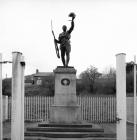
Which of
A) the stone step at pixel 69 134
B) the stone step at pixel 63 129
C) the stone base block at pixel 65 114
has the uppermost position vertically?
the stone base block at pixel 65 114

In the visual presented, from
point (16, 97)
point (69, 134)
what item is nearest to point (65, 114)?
point (69, 134)

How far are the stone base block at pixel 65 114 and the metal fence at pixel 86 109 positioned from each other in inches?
276

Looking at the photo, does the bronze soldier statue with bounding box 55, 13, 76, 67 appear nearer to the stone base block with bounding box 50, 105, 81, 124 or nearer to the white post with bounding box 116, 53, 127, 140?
the stone base block with bounding box 50, 105, 81, 124

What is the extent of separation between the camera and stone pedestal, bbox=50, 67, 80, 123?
566 inches

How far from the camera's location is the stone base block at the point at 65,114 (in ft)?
47.1

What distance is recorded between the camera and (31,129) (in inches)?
510

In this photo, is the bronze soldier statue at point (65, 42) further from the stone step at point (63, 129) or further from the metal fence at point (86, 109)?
the metal fence at point (86, 109)

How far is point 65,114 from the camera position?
1439cm

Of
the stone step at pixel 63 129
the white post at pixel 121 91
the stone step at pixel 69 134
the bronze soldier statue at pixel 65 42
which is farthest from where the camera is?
the bronze soldier statue at pixel 65 42

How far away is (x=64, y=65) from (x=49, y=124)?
3097 mm

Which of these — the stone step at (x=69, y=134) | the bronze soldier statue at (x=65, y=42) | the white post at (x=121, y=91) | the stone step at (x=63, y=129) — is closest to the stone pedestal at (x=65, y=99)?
the bronze soldier statue at (x=65, y=42)

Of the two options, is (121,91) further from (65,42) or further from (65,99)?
(65,42)

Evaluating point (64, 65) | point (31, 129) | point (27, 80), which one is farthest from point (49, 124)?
point (27, 80)

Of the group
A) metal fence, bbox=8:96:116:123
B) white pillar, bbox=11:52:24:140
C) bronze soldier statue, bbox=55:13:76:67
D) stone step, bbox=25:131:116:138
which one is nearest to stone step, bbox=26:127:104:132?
stone step, bbox=25:131:116:138
